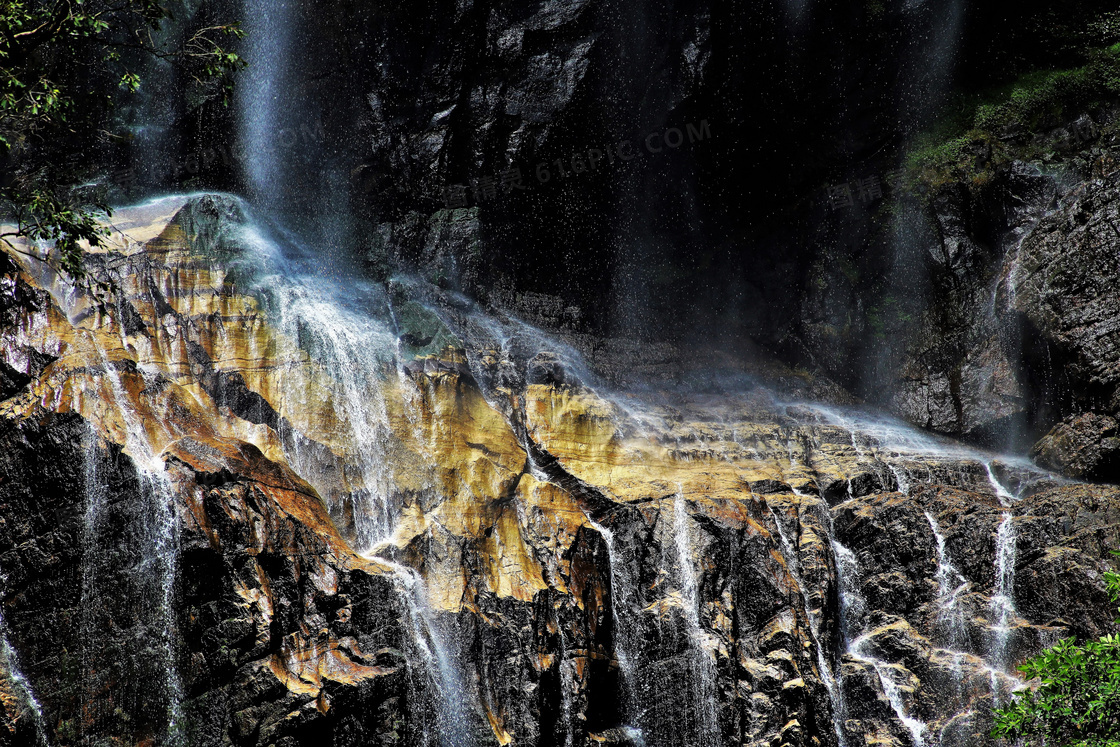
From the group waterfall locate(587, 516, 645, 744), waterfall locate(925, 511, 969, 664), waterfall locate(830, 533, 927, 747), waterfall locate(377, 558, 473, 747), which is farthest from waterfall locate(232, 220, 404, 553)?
waterfall locate(925, 511, 969, 664)

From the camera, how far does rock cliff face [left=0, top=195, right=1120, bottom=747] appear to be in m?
11.9

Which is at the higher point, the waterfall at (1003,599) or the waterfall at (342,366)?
the waterfall at (342,366)

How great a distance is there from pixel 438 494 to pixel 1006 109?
19.4m

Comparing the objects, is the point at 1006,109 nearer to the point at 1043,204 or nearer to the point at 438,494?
the point at 1043,204

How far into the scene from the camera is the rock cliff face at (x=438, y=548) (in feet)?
38.9

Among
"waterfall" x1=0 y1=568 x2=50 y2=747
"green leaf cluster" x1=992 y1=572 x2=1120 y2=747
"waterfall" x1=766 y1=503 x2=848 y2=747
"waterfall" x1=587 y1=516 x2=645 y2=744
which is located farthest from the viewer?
"waterfall" x1=587 y1=516 x2=645 y2=744

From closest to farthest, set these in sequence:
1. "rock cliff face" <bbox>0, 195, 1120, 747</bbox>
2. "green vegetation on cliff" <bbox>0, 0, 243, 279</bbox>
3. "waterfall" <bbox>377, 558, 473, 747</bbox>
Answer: "green vegetation on cliff" <bbox>0, 0, 243, 279</bbox>, "rock cliff face" <bbox>0, 195, 1120, 747</bbox>, "waterfall" <bbox>377, 558, 473, 747</bbox>

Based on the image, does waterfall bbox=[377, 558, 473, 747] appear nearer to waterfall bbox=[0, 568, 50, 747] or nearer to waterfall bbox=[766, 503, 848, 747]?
waterfall bbox=[0, 568, 50, 747]

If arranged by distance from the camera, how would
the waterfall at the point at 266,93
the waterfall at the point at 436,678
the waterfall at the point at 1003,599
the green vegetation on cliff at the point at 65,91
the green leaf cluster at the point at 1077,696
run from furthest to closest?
the waterfall at the point at 266,93
the waterfall at the point at 1003,599
the waterfall at the point at 436,678
the green vegetation on cliff at the point at 65,91
the green leaf cluster at the point at 1077,696

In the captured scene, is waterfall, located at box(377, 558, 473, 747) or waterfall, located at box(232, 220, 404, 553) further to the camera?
waterfall, located at box(232, 220, 404, 553)

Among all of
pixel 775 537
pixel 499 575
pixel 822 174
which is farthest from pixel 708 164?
pixel 499 575

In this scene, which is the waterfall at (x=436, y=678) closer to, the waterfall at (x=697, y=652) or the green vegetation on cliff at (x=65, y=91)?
the waterfall at (x=697, y=652)

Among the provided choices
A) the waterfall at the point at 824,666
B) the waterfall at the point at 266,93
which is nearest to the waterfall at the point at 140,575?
the waterfall at the point at 824,666

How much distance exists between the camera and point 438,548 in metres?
14.7
